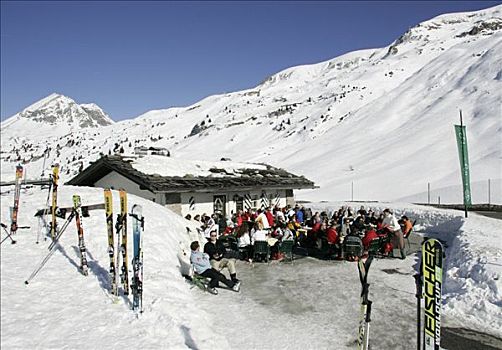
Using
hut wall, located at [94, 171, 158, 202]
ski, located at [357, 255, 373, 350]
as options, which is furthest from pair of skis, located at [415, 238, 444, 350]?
hut wall, located at [94, 171, 158, 202]

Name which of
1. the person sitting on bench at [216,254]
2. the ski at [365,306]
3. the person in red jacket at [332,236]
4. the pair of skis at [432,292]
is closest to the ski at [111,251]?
the person sitting on bench at [216,254]

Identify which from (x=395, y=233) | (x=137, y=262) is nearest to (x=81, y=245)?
(x=137, y=262)

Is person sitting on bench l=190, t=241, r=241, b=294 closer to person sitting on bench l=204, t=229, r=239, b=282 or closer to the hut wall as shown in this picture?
person sitting on bench l=204, t=229, r=239, b=282

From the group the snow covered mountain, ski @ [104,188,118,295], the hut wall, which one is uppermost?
the snow covered mountain

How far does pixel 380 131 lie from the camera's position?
63.5 m

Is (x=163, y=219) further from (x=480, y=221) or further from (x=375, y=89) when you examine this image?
(x=375, y=89)

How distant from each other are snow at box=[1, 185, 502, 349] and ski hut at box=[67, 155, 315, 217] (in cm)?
389

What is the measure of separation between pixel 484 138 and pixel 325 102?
173 ft

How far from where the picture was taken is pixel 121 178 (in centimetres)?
1747

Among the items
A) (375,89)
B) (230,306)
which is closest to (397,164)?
(230,306)

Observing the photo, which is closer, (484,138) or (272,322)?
(272,322)

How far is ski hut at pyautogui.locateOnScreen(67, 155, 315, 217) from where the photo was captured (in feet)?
52.5

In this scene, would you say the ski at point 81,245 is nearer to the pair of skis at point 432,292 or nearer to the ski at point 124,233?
the ski at point 124,233

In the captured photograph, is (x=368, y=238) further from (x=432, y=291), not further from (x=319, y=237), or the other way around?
(x=432, y=291)
